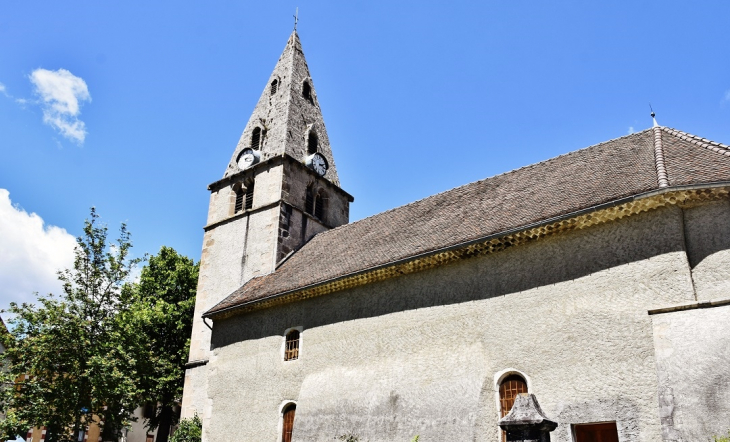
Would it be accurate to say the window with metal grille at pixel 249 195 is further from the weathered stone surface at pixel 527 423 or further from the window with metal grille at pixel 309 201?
the weathered stone surface at pixel 527 423

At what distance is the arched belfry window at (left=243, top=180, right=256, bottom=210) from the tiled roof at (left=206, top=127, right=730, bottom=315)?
12.3ft

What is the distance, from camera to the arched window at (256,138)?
934 inches

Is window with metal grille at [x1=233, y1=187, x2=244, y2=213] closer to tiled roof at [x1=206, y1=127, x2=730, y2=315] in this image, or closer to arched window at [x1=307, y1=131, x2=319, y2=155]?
arched window at [x1=307, y1=131, x2=319, y2=155]

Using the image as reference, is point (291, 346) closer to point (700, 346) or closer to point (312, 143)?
point (700, 346)

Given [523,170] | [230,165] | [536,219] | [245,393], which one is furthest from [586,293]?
[230,165]

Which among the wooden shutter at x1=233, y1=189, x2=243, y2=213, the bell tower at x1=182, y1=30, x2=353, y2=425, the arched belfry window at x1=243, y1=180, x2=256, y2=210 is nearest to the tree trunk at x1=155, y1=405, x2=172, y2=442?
the bell tower at x1=182, y1=30, x2=353, y2=425

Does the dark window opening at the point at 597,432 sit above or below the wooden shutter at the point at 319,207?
below

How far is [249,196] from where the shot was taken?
2227 cm

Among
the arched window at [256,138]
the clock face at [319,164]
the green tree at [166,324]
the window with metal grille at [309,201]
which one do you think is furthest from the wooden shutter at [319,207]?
the green tree at [166,324]

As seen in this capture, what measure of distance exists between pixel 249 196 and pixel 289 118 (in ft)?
12.6

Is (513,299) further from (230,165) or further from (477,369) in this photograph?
(230,165)

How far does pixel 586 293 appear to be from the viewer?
34.9ft

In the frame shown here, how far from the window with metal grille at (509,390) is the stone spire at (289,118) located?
13.5 m

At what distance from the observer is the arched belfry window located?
869 inches
